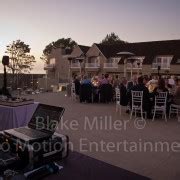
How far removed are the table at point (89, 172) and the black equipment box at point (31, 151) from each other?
11 cm

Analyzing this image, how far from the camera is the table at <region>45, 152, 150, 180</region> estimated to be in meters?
1.76

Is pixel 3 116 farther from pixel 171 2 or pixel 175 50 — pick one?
pixel 175 50

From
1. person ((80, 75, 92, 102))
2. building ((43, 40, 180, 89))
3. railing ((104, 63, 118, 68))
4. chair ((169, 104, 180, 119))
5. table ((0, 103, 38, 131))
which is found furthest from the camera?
railing ((104, 63, 118, 68))

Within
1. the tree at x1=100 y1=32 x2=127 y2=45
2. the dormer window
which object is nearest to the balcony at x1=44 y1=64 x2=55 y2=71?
the tree at x1=100 y1=32 x2=127 y2=45

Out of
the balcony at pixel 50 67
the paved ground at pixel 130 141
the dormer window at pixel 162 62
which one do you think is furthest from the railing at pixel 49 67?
the paved ground at pixel 130 141

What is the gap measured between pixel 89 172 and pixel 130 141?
3.51 meters

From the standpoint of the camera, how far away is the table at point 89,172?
5.79 feet

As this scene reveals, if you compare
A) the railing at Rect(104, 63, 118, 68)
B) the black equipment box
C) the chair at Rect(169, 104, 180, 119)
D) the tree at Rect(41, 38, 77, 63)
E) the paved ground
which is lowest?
the paved ground

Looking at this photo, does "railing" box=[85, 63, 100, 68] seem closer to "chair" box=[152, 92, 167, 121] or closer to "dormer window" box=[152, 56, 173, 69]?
"dormer window" box=[152, 56, 173, 69]

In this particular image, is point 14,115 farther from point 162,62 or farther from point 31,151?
point 162,62

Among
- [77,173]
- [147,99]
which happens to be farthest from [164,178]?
[147,99]

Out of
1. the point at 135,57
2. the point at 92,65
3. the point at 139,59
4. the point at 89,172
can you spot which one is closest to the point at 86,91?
the point at 89,172

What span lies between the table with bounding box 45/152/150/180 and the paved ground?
1.73 m

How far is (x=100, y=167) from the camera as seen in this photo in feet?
6.50
